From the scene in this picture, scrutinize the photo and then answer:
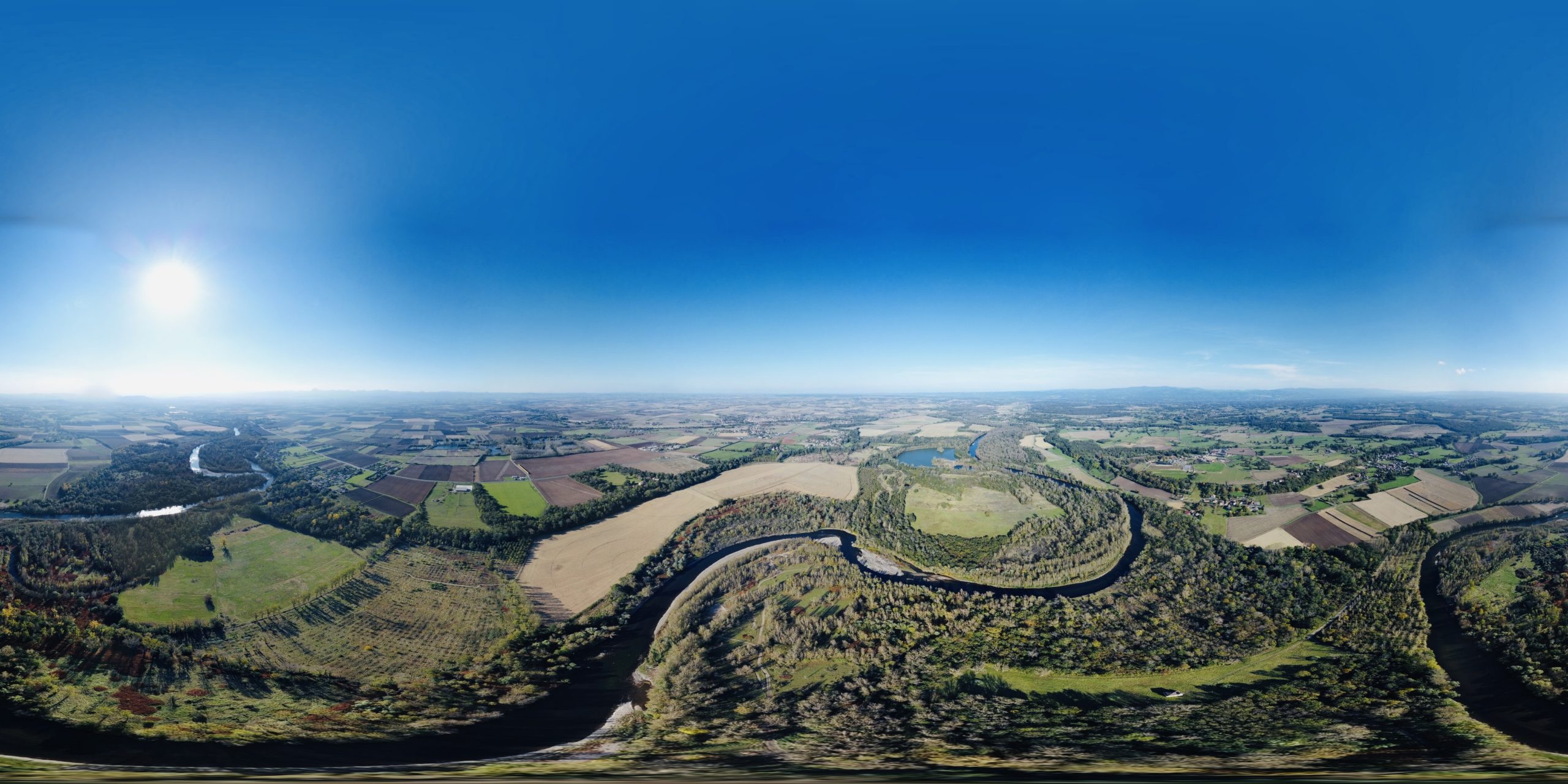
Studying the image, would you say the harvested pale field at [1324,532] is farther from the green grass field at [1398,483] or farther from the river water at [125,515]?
the river water at [125,515]

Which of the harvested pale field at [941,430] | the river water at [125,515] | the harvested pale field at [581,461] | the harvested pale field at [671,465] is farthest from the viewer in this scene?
the harvested pale field at [941,430]

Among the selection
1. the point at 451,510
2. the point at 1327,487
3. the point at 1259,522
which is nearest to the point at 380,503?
the point at 451,510

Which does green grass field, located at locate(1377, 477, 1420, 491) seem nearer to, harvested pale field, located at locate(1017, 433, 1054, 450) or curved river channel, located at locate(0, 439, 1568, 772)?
curved river channel, located at locate(0, 439, 1568, 772)

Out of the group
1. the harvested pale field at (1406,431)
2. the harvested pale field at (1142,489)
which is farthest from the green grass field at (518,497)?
the harvested pale field at (1406,431)

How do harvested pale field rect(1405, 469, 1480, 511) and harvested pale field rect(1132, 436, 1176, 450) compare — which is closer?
harvested pale field rect(1405, 469, 1480, 511)

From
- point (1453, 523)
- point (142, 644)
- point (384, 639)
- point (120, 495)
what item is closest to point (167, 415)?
point (120, 495)

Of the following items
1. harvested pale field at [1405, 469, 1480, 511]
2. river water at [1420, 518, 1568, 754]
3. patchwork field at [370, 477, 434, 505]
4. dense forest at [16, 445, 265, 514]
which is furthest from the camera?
patchwork field at [370, 477, 434, 505]

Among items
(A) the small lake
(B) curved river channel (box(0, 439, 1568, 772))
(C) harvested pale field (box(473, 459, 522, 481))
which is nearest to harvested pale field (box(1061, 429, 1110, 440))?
(A) the small lake

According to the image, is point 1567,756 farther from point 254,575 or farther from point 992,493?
point 254,575

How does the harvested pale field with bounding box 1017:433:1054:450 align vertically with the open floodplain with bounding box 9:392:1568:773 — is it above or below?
above
